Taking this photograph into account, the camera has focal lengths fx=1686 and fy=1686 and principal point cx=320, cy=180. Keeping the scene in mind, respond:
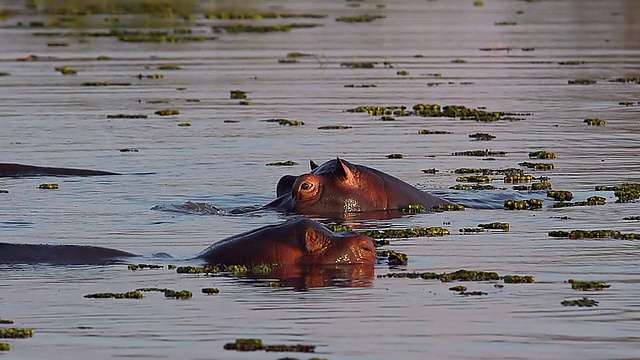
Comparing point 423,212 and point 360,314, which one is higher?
point 423,212

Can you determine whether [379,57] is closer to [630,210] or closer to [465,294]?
[630,210]

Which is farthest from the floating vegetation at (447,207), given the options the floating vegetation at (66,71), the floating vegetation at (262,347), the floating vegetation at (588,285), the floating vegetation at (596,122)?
the floating vegetation at (66,71)

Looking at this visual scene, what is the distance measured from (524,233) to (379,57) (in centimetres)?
2335

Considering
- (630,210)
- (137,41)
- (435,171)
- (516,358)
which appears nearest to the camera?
(516,358)

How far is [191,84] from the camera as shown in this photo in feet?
103

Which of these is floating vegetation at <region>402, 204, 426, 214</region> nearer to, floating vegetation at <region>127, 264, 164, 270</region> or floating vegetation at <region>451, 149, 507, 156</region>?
floating vegetation at <region>127, 264, 164, 270</region>

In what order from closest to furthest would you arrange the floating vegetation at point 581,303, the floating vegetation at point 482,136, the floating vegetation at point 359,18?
the floating vegetation at point 581,303, the floating vegetation at point 482,136, the floating vegetation at point 359,18

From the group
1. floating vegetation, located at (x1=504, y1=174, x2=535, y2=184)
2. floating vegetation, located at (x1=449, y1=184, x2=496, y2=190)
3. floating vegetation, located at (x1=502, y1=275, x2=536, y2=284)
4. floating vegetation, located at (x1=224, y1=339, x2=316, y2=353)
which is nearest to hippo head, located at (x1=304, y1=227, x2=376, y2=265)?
floating vegetation, located at (x1=502, y1=275, x2=536, y2=284)

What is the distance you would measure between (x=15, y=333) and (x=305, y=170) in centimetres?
909

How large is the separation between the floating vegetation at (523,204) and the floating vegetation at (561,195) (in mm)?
368

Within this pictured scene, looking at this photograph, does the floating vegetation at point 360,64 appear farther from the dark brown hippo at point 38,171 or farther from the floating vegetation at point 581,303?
the floating vegetation at point 581,303

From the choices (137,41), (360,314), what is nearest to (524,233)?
(360,314)

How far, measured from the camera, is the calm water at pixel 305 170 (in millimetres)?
10117

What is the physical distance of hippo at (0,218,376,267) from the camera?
39.9 ft
